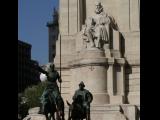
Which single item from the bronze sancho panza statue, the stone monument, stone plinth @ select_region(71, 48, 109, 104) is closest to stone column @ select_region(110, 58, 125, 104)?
the stone monument

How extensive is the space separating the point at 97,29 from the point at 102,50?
122cm

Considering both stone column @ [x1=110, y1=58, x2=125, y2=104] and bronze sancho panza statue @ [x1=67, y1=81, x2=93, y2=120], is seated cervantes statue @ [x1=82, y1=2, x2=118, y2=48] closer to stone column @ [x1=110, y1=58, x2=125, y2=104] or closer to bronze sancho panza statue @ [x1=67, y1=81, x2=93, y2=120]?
stone column @ [x1=110, y1=58, x2=125, y2=104]

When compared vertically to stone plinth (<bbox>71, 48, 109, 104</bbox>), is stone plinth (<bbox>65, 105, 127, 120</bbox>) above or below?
below

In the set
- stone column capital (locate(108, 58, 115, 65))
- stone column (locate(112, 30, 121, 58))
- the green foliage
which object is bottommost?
the green foliage

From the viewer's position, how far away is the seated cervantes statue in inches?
1265

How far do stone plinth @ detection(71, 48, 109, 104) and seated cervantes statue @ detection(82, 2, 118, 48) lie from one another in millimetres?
532

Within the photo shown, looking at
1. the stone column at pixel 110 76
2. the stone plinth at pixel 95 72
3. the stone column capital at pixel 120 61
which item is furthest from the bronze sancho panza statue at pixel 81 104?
the stone column capital at pixel 120 61

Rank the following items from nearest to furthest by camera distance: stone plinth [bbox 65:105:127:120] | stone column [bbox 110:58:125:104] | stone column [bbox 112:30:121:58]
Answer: stone plinth [bbox 65:105:127:120] < stone column [bbox 110:58:125:104] < stone column [bbox 112:30:121:58]

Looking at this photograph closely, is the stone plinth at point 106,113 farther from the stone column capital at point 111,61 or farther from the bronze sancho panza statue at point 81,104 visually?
the bronze sancho panza statue at point 81,104

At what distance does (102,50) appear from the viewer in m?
32.1
